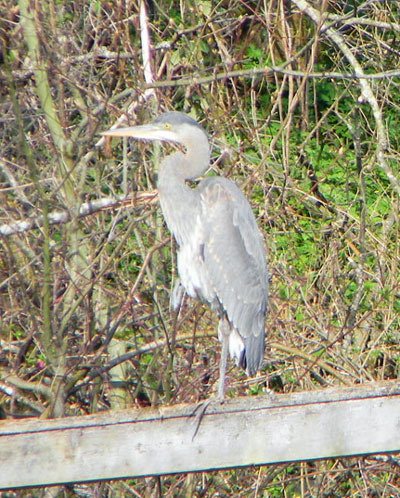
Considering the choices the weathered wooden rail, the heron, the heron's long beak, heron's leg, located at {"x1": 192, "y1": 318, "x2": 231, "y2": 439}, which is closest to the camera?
the weathered wooden rail

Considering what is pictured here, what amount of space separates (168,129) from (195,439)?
1711 millimetres

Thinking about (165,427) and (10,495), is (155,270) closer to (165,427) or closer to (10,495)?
(10,495)

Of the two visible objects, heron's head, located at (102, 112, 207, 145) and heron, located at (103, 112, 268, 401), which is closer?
heron's head, located at (102, 112, 207, 145)

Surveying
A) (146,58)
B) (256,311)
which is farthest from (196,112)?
(256,311)

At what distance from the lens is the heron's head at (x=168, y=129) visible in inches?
135

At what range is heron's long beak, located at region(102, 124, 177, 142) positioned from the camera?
134 inches

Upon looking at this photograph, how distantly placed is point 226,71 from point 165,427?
219cm

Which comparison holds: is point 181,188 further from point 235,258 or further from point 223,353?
point 223,353

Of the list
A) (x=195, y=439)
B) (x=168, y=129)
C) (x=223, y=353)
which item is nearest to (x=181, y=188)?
(x=168, y=129)

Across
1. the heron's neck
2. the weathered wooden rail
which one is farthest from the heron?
the weathered wooden rail

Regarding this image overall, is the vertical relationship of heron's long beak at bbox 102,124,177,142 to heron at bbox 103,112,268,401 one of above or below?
above

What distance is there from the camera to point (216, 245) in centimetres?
365

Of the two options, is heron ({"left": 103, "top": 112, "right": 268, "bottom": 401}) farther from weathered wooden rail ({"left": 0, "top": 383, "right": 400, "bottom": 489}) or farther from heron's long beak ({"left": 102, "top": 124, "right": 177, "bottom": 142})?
weathered wooden rail ({"left": 0, "top": 383, "right": 400, "bottom": 489})

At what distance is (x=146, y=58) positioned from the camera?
3936 millimetres
